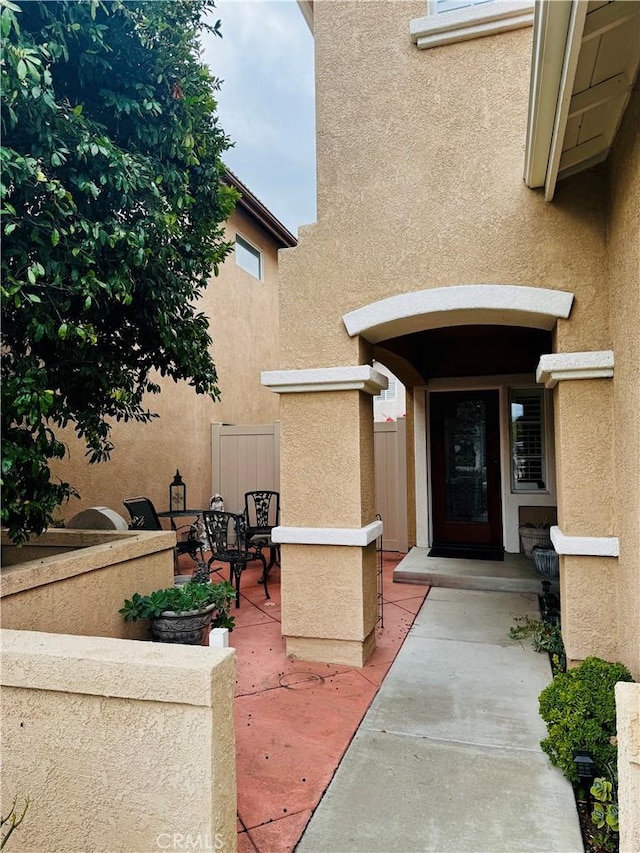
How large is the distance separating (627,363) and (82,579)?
3.92 metres

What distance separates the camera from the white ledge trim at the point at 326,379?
448 centimetres

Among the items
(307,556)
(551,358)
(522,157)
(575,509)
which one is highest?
(522,157)

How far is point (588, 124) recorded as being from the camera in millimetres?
3312

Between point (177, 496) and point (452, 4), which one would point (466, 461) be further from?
point (452, 4)

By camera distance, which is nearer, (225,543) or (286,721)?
(286,721)

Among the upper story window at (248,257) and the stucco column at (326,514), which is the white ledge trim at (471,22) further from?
the upper story window at (248,257)

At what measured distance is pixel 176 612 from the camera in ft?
13.0

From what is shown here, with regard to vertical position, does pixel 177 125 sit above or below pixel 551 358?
above

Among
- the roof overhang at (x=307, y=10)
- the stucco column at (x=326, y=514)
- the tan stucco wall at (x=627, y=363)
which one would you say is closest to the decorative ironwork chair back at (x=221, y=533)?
the stucco column at (x=326, y=514)

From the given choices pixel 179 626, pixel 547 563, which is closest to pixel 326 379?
pixel 179 626

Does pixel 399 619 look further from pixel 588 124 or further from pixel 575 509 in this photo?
pixel 588 124

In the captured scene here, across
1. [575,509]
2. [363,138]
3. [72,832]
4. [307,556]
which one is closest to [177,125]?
[363,138]

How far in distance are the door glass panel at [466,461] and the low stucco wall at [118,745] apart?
7.01m

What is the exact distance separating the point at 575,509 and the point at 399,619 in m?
2.66
